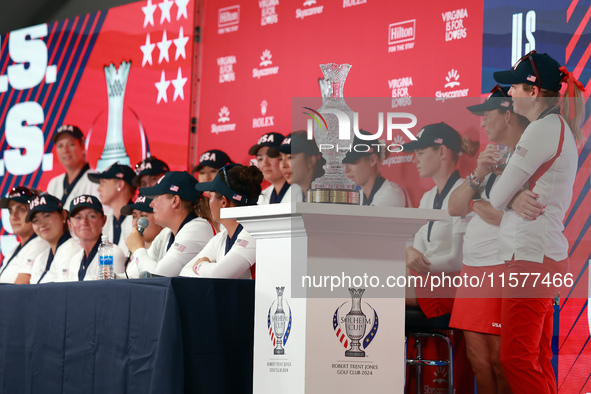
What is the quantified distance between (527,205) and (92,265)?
2.75 metres

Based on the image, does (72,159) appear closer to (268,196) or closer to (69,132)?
(69,132)

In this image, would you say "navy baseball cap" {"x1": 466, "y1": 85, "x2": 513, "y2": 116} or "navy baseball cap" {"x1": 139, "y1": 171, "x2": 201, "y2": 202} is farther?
"navy baseball cap" {"x1": 139, "y1": 171, "x2": 201, "y2": 202}

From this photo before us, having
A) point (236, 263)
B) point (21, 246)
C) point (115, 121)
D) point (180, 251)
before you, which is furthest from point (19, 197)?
point (236, 263)

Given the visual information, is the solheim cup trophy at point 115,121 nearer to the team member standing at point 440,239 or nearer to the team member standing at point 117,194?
the team member standing at point 117,194

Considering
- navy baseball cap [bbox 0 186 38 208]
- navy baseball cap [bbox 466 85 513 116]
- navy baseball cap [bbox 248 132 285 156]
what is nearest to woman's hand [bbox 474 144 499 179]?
navy baseball cap [bbox 466 85 513 116]

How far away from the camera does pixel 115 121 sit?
641 centimetres

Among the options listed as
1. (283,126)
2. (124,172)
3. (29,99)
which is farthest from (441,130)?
(29,99)

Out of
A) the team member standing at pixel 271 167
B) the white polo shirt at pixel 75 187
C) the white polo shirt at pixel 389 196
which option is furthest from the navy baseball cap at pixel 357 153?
the white polo shirt at pixel 75 187

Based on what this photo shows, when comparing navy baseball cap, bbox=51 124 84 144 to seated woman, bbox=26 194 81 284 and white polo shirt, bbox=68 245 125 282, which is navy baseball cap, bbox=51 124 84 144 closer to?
seated woman, bbox=26 194 81 284

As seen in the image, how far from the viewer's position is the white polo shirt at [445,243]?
146 inches

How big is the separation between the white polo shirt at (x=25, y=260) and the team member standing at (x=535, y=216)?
3.59 metres

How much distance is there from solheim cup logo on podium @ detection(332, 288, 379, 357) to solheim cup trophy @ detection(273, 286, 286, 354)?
0.51 feet

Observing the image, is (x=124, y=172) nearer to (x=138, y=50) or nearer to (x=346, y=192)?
(x=138, y=50)

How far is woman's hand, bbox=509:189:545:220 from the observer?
3072 mm
